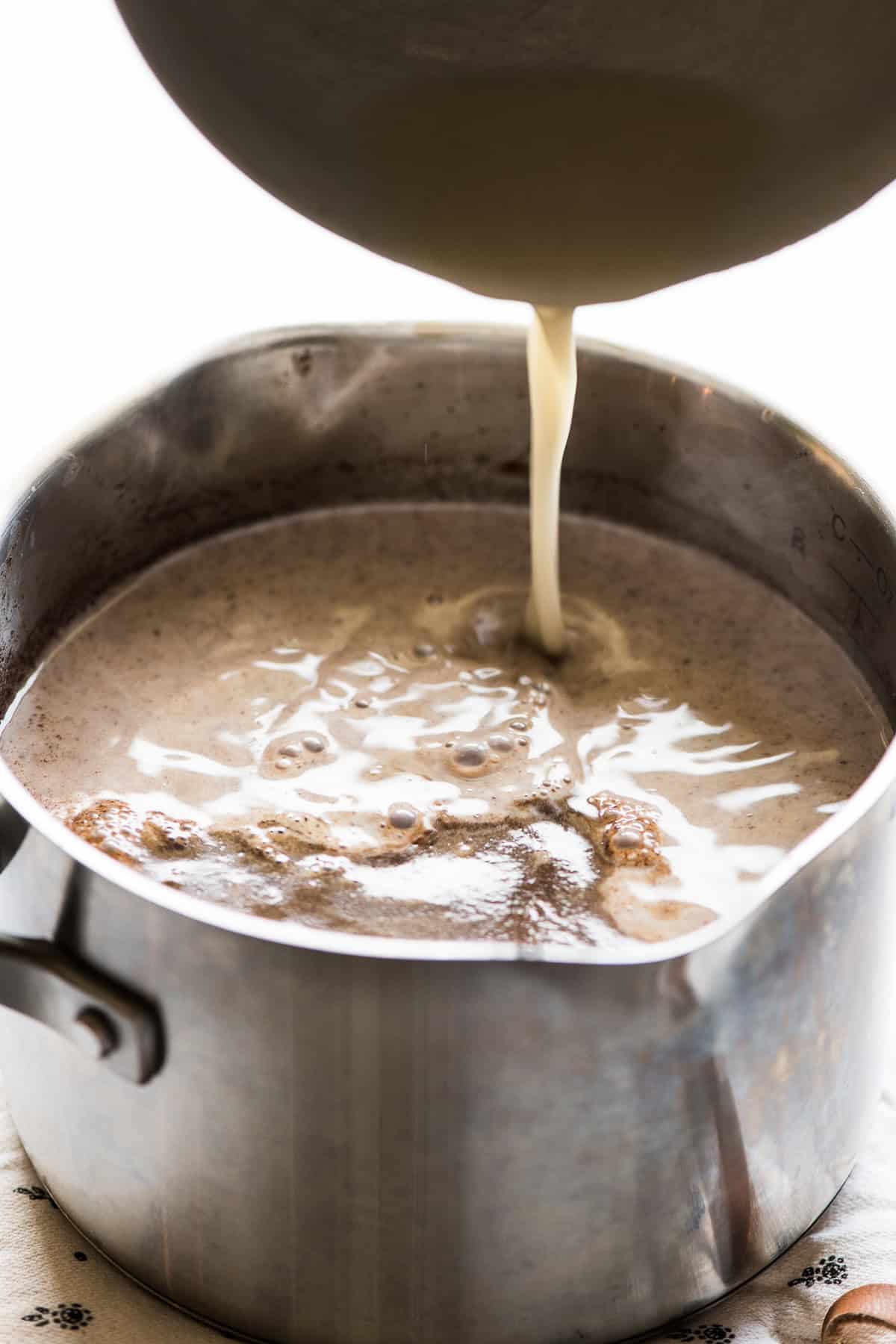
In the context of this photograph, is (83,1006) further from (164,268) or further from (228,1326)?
(164,268)

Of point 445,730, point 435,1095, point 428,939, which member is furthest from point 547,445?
point 435,1095

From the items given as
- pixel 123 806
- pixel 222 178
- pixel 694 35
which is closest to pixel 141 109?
pixel 222 178

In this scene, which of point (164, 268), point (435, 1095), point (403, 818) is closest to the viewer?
point (435, 1095)

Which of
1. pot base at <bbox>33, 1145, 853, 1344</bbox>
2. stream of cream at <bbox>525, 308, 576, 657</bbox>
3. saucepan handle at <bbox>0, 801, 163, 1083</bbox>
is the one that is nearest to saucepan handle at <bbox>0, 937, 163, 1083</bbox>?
saucepan handle at <bbox>0, 801, 163, 1083</bbox>

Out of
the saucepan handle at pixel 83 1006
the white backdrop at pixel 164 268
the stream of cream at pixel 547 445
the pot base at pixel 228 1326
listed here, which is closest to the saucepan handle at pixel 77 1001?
the saucepan handle at pixel 83 1006

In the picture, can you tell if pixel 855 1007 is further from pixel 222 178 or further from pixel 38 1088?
pixel 222 178

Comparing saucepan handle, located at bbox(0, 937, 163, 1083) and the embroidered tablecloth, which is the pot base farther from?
saucepan handle, located at bbox(0, 937, 163, 1083)

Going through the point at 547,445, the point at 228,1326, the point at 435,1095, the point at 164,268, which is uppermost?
the point at 164,268
